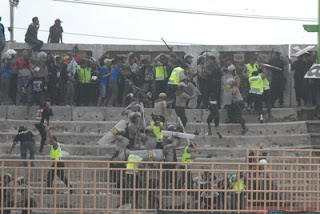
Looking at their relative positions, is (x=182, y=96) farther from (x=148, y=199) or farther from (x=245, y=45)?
(x=148, y=199)

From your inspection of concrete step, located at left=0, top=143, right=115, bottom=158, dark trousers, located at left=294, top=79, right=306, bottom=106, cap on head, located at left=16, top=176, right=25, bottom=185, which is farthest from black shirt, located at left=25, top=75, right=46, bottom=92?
cap on head, located at left=16, top=176, right=25, bottom=185

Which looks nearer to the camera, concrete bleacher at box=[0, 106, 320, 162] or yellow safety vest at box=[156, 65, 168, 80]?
concrete bleacher at box=[0, 106, 320, 162]

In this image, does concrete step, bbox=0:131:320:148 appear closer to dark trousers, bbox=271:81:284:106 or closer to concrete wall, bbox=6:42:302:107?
dark trousers, bbox=271:81:284:106

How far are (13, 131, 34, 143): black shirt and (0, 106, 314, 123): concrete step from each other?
11.9ft

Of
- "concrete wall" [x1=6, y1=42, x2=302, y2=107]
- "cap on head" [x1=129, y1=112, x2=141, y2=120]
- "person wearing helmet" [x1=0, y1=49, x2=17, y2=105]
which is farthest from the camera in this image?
"concrete wall" [x1=6, y1=42, x2=302, y2=107]

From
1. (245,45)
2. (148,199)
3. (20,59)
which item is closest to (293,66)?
(245,45)

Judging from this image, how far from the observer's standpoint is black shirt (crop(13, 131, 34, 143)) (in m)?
34.5

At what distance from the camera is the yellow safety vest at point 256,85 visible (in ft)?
124

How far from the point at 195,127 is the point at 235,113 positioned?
1125mm

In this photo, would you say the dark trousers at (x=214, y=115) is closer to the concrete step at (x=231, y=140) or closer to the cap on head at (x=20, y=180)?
the concrete step at (x=231, y=140)

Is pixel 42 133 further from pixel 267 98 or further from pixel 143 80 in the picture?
pixel 267 98

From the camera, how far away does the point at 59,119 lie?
38.3 metres

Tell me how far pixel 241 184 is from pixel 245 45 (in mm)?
10398

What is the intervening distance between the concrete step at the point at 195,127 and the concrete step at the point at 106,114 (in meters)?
0.55
